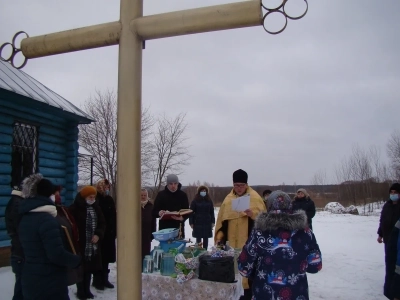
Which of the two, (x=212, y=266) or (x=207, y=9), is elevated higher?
(x=207, y=9)

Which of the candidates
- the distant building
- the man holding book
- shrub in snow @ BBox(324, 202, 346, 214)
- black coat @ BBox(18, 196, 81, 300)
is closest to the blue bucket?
the man holding book

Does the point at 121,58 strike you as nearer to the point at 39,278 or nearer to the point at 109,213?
the point at 39,278

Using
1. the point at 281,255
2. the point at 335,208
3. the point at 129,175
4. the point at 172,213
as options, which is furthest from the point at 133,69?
the point at 335,208

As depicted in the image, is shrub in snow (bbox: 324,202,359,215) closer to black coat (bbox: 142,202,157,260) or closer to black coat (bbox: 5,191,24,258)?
black coat (bbox: 142,202,157,260)

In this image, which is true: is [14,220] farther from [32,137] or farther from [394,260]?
[394,260]

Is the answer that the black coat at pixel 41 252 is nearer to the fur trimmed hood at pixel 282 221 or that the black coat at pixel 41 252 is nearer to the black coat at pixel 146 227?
the fur trimmed hood at pixel 282 221

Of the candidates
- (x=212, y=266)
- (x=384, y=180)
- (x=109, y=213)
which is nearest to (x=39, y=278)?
(x=212, y=266)

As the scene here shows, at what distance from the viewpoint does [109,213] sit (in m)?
6.62

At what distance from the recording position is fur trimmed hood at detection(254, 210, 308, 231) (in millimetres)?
3102

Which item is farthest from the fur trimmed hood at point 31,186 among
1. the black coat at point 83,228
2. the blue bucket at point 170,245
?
the black coat at point 83,228

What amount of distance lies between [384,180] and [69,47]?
1364 inches

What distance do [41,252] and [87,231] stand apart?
102 inches

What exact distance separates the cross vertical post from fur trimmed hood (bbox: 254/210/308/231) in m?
1.66

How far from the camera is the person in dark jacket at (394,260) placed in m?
4.91
